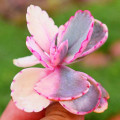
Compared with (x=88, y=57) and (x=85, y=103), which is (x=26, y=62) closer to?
(x=85, y=103)

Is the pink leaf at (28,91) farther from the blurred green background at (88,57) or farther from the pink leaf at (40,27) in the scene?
the blurred green background at (88,57)

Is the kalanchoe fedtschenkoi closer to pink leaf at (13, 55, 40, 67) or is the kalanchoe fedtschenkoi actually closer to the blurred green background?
pink leaf at (13, 55, 40, 67)

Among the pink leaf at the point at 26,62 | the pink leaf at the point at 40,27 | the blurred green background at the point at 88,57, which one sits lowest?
the blurred green background at the point at 88,57

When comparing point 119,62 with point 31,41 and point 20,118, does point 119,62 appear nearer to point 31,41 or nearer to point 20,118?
point 20,118

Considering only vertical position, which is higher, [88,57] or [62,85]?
[62,85]

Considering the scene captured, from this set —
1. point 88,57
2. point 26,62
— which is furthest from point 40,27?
point 88,57

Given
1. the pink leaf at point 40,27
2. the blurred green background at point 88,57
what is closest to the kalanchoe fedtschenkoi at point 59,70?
the pink leaf at point 40,27
